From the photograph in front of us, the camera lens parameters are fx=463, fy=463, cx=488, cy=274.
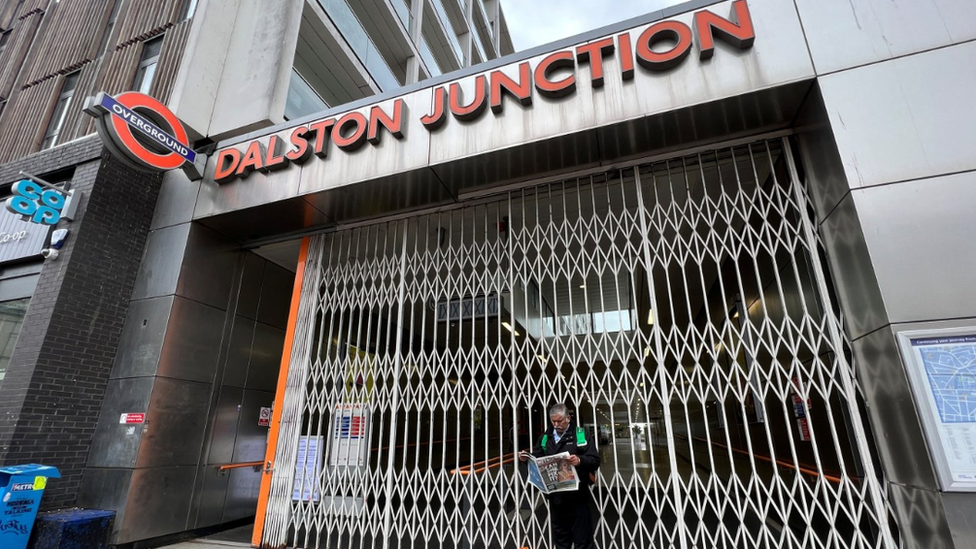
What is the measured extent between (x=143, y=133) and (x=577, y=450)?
241 inches

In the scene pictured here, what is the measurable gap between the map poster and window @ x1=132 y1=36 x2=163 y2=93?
9.86 metres

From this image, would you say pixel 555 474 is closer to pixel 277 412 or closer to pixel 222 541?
pixel 277 412

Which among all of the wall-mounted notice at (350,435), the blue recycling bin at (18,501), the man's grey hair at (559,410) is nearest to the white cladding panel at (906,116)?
the man's grey hair at (559,410)

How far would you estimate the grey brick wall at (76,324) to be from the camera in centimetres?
513

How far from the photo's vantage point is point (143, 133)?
561cm

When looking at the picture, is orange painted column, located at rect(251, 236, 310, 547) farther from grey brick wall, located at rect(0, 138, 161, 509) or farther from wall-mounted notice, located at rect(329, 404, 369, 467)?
grey brick wall, located at rect(0, 138, 161, 509)

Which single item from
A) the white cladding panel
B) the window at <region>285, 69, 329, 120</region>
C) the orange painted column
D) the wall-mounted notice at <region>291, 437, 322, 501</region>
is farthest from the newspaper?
the window at <region>285, 69, 329, 120</region>

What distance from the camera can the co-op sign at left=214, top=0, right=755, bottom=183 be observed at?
4250mm

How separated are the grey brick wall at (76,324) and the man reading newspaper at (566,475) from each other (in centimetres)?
530

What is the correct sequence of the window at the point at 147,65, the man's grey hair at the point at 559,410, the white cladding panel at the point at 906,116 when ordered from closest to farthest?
the white cladding panel at the point at 906,116
the man's grey hair at the point at 559,410
the window at the point at 147,65

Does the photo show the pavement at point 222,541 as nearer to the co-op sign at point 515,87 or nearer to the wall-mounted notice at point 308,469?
the wall-mounted notice at point 308,469

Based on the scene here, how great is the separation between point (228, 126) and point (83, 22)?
17.3 feet

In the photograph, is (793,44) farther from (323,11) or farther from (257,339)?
(323,11)

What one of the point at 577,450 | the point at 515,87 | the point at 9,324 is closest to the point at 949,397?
the point at 577,450
